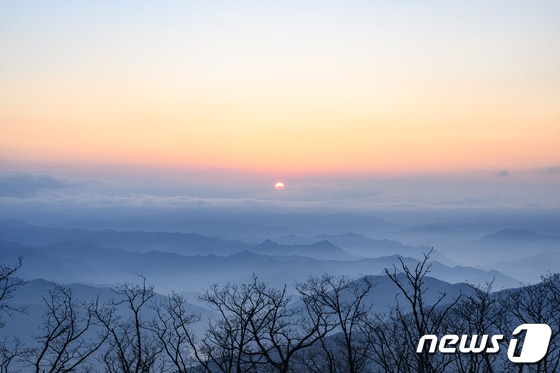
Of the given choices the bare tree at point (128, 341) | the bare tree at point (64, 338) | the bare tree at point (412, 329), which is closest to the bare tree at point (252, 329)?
the bare tree at point (128, 341)

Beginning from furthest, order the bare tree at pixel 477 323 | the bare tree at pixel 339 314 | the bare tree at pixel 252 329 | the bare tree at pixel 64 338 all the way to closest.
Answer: the bare tree at pixel 339 314
the bare tree at pixel 477 323
the bare tree at pixel 64 338
the bare tree at pixel 252 329

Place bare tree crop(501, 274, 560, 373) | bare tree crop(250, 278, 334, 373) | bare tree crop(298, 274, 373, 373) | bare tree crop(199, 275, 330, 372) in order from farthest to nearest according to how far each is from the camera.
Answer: bare tree crop(501, 274, 560, 373) → bare tree crop(298, 274, 373, 373) → bare tree crop(199, 275, 330, 372) → bare tree crop(250, 278, 334, 373)

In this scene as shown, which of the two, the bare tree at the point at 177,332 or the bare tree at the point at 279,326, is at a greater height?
the bare tree at the point at 279,326

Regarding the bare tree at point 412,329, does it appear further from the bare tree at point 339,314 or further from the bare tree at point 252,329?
the bare tree at point 252,329

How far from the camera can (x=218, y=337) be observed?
21000 mm

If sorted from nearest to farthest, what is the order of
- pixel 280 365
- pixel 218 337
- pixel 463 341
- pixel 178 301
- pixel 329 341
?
pixel 280 365 → pixel 463 341 → pixel 218 337 → pixel 178 301 → pixel 329 341

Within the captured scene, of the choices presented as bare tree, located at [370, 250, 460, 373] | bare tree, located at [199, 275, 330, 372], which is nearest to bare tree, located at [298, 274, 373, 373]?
bare tree, located at [199, 275, 330, 372]

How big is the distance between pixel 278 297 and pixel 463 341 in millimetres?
8128

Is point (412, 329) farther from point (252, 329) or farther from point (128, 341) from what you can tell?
point (128, 341)

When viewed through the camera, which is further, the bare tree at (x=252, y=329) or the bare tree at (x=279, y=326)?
the bare tree at (x=252, y=329)

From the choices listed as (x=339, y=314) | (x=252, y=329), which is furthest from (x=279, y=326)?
(x=252, y=329)

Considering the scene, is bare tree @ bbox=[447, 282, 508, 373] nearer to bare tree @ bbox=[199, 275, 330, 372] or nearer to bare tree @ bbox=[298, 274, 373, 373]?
bare tree @ bbox=[298, 274, 373, 373]

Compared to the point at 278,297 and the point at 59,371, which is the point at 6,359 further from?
the point at 278,297

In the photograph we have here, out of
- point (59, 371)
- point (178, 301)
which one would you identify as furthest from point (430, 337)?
point (59, 371)
